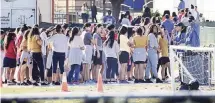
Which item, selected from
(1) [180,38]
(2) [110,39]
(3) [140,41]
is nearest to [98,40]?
(2) [110,39]

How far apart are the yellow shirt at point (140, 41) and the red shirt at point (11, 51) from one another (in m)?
3.24

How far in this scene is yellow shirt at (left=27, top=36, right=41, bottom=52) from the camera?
15.3m

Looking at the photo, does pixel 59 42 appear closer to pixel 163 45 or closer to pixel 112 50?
pixel 112 50

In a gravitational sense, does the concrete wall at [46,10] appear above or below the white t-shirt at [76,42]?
above

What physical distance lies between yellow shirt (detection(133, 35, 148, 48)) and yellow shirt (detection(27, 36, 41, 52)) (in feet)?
8.62

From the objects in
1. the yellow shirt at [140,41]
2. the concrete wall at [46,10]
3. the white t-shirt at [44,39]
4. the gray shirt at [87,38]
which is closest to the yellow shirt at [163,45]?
the yellow shirt at [140,41]

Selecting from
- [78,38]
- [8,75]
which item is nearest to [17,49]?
[8,75]

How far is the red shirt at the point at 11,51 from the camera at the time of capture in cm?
1567

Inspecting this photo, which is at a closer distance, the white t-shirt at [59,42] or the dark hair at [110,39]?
the white t-shirt at [59,42]

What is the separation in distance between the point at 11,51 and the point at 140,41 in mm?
3467

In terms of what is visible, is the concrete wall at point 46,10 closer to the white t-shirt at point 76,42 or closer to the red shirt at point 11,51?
the red shirt at point 11,51

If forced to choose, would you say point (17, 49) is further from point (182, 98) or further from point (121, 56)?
point (182, 98)

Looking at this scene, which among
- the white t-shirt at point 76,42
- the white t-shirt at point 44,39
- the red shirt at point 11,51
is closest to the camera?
the white t-shirt at point 76,42

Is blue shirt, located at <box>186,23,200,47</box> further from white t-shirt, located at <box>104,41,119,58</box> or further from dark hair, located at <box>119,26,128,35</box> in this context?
white t-shirt, located at <box>104,41,119,58</box>
